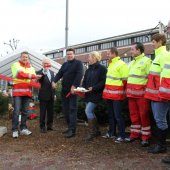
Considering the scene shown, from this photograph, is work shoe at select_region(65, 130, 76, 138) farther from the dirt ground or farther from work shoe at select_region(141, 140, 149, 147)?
work shoe at select_region(141, 140, 149, 147)

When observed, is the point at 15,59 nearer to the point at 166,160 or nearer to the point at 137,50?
the point at 137,50

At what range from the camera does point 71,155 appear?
700 centimetres

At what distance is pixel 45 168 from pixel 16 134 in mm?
2996

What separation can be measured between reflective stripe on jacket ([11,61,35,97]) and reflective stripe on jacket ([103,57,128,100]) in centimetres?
208

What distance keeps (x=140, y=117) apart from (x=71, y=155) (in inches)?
64.5

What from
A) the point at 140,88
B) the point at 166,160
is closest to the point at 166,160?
the point at 166,160

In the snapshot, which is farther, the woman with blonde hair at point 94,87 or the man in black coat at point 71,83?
the man in black coat at point 71,83

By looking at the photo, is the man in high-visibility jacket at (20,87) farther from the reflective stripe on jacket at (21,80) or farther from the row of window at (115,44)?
the row of window at (115,44)

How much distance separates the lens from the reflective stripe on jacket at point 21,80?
904 centimetres

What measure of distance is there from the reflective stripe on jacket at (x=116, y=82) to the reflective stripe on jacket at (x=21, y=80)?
6.83ft

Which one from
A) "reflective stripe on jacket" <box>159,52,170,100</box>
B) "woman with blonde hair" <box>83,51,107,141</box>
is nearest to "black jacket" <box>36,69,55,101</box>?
"woman with blonde hair" <box>83,51,107,141</box>

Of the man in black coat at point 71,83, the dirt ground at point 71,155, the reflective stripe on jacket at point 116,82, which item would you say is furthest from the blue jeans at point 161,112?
the man in black coat at point 71,83

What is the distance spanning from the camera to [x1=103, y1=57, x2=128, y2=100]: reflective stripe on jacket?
7.93 metres

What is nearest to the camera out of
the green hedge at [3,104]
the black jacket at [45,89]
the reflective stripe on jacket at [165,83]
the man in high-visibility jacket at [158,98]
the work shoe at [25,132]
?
the reflective stripe on jacket at [165,83]
